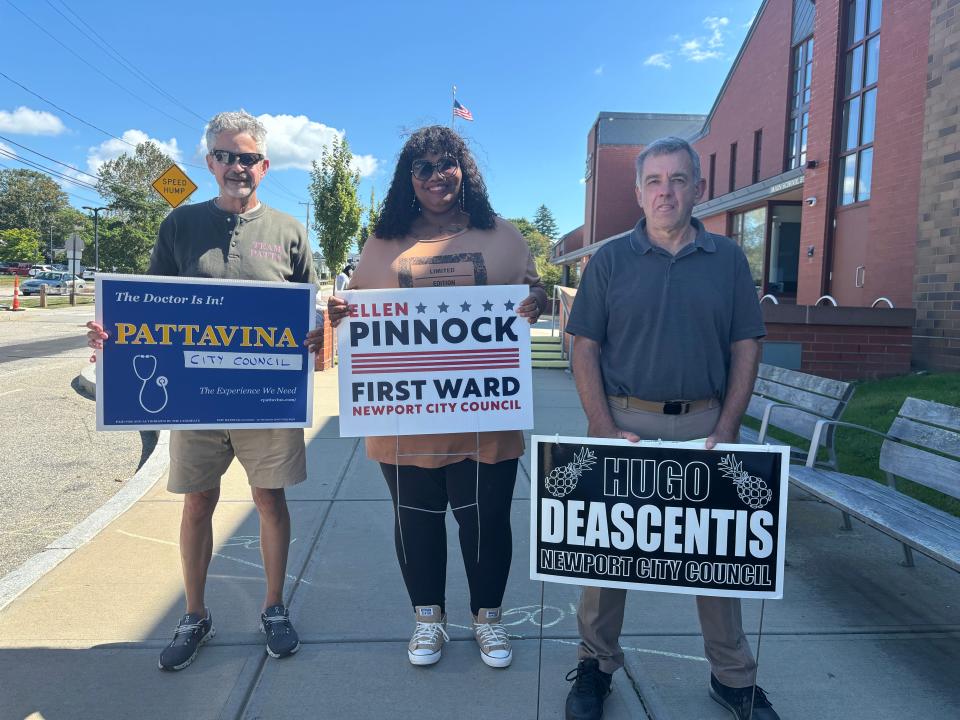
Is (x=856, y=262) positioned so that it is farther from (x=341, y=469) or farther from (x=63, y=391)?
(x=63, y=391)

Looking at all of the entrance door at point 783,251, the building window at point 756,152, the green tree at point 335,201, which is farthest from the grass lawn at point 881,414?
the green tree at point 335,201

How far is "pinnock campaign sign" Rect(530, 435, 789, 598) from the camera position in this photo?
2.37m

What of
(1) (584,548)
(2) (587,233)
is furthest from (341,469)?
(2) (587,233)

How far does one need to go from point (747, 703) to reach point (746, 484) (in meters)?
0.80

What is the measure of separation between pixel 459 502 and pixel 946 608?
99.1 inches

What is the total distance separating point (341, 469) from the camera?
587 cm

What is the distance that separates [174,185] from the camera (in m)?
11.7

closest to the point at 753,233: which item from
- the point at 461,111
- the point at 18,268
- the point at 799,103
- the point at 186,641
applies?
the point at 799,103

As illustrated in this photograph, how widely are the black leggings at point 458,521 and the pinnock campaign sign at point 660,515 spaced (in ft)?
1.32

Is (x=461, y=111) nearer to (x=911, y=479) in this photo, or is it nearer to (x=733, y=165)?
(x=733, y=165)

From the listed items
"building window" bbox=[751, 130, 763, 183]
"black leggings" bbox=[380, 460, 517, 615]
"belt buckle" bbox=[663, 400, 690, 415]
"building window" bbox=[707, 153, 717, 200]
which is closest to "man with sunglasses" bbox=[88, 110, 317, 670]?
"black leggings" bbox=[380, 460, 517, 615]

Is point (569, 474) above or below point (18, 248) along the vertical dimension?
below

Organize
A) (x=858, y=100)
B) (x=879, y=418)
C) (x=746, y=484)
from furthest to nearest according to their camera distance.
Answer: (x=858, y=100)
(x=879, y=418)
(x=746, y=484)

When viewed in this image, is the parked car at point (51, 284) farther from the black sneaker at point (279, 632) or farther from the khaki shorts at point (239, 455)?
the black sneaker at point (279, 632)
